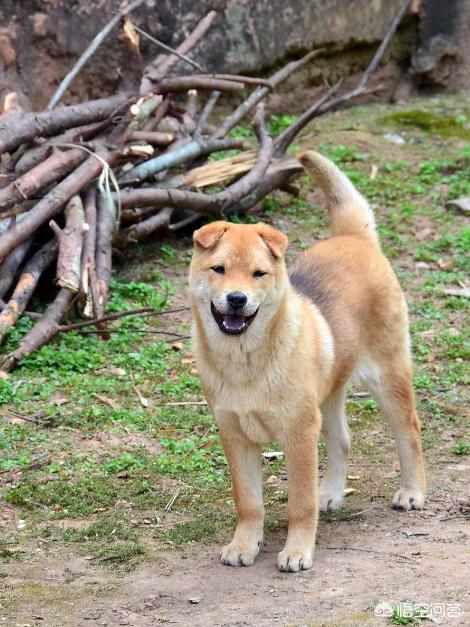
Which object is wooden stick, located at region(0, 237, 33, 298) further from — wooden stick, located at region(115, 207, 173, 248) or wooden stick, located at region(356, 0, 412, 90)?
wooden stick, located at region(356, 0, 412, 90)

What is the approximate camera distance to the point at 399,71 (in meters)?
13.3

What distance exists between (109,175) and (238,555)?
14.7 ft

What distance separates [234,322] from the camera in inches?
191

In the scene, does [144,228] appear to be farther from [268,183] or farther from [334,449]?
[334,449]

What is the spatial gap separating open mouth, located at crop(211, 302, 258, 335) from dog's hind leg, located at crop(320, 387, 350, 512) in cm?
119

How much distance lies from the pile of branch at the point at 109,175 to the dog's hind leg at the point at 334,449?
2529 mm

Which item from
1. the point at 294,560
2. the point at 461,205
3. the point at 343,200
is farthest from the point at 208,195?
the point at 294,560

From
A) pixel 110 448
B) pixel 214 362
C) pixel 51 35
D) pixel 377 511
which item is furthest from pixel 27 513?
pixel 51 35

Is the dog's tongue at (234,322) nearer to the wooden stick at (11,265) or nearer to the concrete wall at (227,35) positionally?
the wooden stick at (11,265)

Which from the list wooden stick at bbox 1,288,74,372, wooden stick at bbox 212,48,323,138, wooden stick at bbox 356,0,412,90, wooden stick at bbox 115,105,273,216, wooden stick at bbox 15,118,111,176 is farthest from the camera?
wooden stick at bbox 356,0,412,90

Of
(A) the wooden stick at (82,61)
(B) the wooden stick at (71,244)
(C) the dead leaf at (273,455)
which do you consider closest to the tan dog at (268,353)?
(C) the dead leaf at (273,455)

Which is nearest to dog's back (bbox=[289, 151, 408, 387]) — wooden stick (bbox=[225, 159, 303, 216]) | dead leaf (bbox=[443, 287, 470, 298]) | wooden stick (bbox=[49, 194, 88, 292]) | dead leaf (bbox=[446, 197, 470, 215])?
wooden stick (bbox=[49, 194, 88, 292])

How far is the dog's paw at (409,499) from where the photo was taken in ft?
18.8

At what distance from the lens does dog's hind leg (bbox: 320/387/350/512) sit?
590 centimetres
